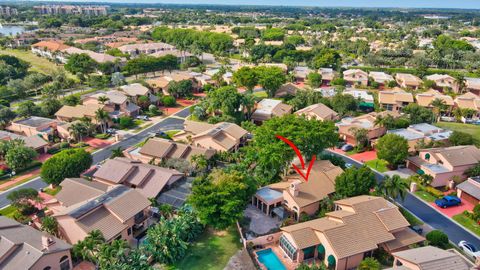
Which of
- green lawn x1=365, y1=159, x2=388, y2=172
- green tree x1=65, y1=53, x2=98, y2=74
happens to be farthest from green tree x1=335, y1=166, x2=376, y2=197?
Result: green tree x1=65, y1=53, x2=98, y2=74

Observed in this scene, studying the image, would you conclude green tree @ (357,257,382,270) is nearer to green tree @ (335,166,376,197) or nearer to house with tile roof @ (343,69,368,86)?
green tree @ (335,166,376,197)

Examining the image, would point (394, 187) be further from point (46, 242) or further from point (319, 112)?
point (46, 242)

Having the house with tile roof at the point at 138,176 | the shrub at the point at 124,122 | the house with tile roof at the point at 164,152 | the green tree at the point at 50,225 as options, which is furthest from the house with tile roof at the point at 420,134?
the shrub at the point at 124,122

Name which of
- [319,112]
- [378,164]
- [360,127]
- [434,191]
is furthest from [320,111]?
[434,191]

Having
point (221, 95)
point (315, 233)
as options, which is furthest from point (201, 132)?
point (315, 233)

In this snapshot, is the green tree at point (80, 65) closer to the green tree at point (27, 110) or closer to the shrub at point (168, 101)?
the green tree at point (27, 110)

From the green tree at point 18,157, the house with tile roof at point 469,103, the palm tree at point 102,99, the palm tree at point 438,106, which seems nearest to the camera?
the green tree at point 18,157

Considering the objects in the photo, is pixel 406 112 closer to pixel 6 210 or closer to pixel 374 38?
pixel 6 210
